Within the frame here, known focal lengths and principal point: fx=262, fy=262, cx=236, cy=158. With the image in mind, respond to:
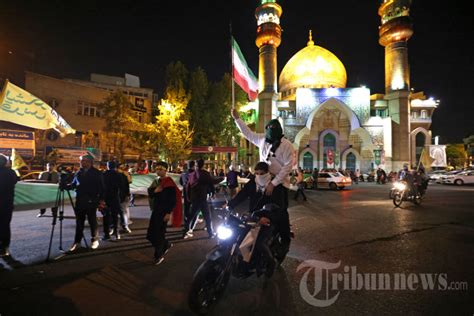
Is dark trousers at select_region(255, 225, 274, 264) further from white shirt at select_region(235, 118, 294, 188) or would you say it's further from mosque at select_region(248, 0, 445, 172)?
mosque at select_region(248, 0, 445, 172)

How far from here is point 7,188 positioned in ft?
Answer: 15.9

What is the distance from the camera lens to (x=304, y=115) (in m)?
36.3

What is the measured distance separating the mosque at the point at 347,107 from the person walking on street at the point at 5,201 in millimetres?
32954

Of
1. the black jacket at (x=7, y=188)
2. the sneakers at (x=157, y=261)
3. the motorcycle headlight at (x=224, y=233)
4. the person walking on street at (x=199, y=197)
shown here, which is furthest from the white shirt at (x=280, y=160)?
the black jacket at (x=7, y=188)

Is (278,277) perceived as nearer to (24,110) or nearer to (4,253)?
(4,253)

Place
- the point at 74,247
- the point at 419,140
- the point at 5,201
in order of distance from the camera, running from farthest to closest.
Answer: the point at 419,140 < the point at 74,247 < the point at 5,201

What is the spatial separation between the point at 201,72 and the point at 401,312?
28570 millimetres

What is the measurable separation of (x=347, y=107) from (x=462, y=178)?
1532 cm

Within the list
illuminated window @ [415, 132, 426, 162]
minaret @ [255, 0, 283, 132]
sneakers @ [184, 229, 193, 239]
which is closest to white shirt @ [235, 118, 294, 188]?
sneakers @ [184, 229, 193, 239]

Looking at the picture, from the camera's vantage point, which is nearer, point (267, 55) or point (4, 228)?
point (4, 228)

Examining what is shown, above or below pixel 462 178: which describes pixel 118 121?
above

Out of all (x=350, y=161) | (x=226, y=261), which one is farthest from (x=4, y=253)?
(x=350, y=161)

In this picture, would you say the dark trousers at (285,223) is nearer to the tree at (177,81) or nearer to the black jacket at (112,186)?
the black jacket at (112,186)

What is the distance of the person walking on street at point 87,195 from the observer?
196 inches
